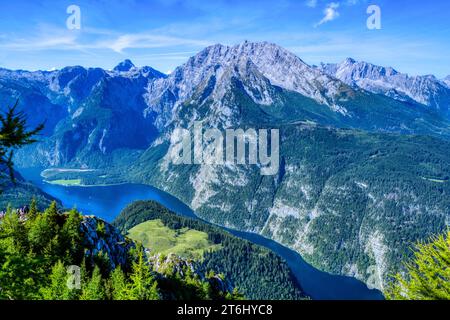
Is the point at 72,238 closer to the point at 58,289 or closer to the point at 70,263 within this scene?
the point at 70,263

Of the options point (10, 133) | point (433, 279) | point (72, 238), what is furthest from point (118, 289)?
point (433, 279)

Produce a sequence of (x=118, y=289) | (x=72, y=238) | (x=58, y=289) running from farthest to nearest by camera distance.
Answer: (x=72, y=238) < (x=118, y=289) < (x=58, y=289)

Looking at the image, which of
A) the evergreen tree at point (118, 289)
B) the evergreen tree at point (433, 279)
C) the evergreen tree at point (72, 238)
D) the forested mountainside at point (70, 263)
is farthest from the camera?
the evergreen tree at point (72, 238)

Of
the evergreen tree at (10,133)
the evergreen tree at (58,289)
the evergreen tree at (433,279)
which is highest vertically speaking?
the evergreen tree at (10,133)

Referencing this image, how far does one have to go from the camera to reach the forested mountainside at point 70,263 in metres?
26.9

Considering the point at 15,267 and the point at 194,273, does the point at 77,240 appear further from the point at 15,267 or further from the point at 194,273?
the point at 194,273

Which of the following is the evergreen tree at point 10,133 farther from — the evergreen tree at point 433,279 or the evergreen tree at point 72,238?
the evergreen tree at point 72,238

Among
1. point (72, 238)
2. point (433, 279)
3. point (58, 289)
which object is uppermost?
point (433, 279)

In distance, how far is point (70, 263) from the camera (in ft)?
158

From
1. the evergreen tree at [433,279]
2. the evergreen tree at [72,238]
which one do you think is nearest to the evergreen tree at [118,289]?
the evergreen tree at [72,238]

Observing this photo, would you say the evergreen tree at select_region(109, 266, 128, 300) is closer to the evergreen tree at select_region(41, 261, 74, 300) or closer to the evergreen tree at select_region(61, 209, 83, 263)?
the evergreen tree at select_region(41, 261, 74, 300)

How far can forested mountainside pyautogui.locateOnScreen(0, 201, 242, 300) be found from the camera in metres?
26.9

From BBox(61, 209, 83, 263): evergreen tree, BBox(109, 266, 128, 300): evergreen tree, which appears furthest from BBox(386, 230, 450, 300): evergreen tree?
BBox(61, 209, 83, 263): evergreen tree
